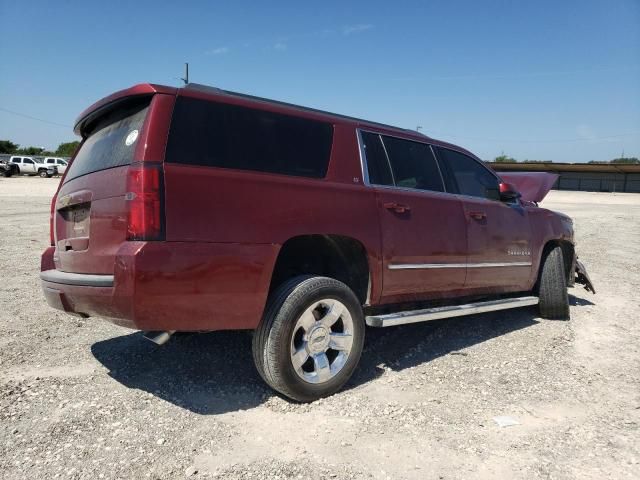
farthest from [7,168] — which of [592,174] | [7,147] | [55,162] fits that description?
[592,174]

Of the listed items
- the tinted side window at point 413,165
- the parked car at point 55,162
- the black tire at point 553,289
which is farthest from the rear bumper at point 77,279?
the parked car at point 55,162

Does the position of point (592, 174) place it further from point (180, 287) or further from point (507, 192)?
point (180, 287)

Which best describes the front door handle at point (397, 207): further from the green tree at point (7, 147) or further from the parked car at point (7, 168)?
the green tree at point (7, 147)

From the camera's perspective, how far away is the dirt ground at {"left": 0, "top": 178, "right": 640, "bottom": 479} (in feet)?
8.78

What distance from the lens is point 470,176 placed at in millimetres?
5051

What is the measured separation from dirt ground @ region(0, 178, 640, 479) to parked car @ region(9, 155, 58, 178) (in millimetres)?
47395

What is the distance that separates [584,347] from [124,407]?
407 cm

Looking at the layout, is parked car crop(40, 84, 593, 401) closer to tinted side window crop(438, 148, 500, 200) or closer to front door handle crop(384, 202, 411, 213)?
front door handle crop(384, 202, 411, 213)

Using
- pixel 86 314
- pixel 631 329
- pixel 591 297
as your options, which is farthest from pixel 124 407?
pixel 591 297

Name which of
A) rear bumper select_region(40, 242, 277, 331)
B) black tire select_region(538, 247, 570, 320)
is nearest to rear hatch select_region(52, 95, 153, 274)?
rear bumper select_region(40, 242, 277, 331)

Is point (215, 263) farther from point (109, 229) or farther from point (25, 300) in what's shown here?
point (25, 300)

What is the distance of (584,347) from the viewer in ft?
15.9

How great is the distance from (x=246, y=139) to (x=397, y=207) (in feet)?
4.42

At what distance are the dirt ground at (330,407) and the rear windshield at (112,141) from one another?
1532 mm
